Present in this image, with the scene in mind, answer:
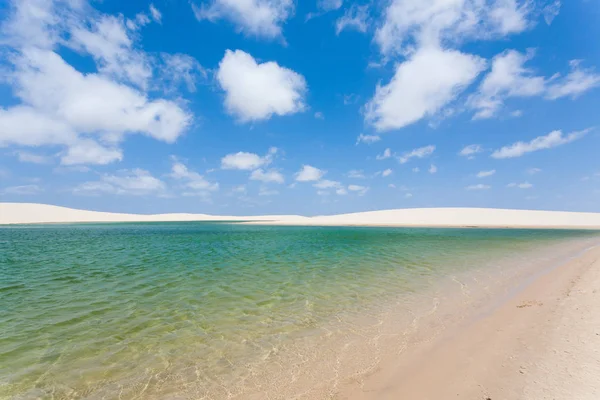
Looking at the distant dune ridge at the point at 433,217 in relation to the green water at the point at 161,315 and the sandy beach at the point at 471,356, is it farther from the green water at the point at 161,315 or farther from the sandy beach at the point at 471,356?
the sandy beach at the point at 471,356

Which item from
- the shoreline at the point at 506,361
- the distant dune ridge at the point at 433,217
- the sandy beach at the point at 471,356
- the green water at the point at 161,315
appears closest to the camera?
the shoreline at the point at 506,361

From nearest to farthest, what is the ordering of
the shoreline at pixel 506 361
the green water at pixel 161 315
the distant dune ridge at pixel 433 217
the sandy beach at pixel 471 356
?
the shoreline at pixel 506 361
the sandy beach at pixel 471 356
the green water at pixel 161 315
the distant dune ridge at pixel 433 217

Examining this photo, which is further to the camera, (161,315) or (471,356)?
(161,315)

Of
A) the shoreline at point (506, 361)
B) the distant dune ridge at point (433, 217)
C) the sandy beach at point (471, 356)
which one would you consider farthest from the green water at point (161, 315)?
the distant dune ridge at point (433, 217)

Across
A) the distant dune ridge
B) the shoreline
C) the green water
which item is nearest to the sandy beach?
the shoreline

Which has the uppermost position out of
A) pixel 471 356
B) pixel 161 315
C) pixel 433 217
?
pixel 433 217

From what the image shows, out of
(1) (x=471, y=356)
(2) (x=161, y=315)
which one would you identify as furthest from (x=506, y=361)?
(2) (x=161, y=315)

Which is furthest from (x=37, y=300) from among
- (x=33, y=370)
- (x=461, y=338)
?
(x=461, y=338)

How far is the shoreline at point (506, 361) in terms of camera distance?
4.78 metres

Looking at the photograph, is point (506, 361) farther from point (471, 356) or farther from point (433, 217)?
point (433, 217)

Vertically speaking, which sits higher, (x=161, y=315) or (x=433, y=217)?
(x=433, y=217)

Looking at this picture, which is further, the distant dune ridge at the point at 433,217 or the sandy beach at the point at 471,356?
the distant dune ridge at the point at 433,217

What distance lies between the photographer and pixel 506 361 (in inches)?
226

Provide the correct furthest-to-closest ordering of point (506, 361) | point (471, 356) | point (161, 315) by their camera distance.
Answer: point (161, 315) < point (471, 356) < point (506, 361)
